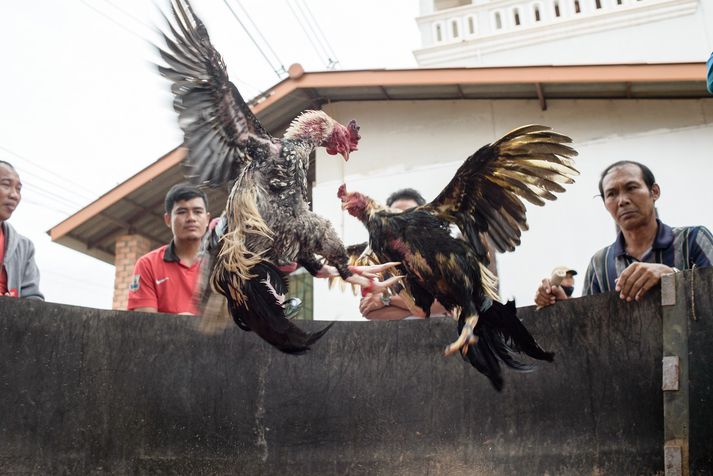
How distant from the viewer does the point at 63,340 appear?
121 inches

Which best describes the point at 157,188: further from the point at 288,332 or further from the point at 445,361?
the point at 288,332

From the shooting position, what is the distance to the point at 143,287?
330cm

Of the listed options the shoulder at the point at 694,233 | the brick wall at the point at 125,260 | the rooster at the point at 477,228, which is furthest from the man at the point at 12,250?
the brick wall at the point at 125,260

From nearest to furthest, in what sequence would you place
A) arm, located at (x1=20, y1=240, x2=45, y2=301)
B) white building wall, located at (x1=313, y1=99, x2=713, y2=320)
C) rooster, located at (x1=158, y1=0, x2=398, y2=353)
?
rooster, located at (x1=158, y1=0, x2=398, y2=353) < arm, located at (x1=20, y1=240, x2=45, y2=301) < white building wall, located at (x1=313, y1=99, x2=713, y2=320)

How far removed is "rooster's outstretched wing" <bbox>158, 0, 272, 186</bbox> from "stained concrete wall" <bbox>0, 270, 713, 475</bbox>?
3.99 ft

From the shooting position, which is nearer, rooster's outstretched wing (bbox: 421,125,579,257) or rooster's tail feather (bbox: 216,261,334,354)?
rooster's tail feather (bbox: 216,261,334,354)

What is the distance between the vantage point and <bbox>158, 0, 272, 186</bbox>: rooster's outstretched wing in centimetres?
237

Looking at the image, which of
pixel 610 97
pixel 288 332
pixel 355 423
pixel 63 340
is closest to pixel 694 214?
pixel 610 97

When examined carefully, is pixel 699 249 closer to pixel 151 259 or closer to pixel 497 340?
pixel 497 340

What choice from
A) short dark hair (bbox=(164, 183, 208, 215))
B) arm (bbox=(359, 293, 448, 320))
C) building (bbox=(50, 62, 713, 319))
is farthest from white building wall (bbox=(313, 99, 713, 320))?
short dark hair (bbox=(164, 183, 208, 215))

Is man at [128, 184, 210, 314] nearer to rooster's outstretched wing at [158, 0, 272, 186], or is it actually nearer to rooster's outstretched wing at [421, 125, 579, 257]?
rooster's outstretched wing at [158, 0, 272, 186]

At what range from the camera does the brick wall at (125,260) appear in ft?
24.7

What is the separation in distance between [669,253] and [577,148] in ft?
11.0

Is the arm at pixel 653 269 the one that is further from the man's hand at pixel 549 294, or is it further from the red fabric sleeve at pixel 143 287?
the red fabric sleeve at pixel 143 287
